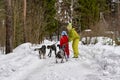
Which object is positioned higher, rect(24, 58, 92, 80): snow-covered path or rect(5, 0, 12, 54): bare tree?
rect(5, 0, 12, 54): bare tree

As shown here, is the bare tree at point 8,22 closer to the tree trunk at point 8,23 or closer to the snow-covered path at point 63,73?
the tree trunk at point 8,23

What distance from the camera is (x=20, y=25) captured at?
1229 inches

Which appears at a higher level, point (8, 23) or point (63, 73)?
point (8, 23)

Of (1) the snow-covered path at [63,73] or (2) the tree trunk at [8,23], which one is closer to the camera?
(1) the snow-covered path at [63,73]

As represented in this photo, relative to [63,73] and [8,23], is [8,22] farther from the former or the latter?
[63,73]

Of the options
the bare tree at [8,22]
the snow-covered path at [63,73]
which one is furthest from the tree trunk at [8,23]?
the snow-covered path at [63,73]

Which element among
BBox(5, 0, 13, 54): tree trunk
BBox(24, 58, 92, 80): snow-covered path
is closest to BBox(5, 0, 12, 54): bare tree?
BBox(5, 0, 13, 54): tree trunk

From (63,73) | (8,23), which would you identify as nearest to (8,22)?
(8,23)

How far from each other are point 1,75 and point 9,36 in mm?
10087

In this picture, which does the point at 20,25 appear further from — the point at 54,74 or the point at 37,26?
the point at 54,74

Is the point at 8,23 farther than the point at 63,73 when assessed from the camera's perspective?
Yes

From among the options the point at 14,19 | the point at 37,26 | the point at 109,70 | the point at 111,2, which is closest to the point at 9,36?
the point at 14,19

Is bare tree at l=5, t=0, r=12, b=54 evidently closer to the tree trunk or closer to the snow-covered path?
the tree trunk

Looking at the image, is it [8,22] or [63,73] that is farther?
[8,22]
